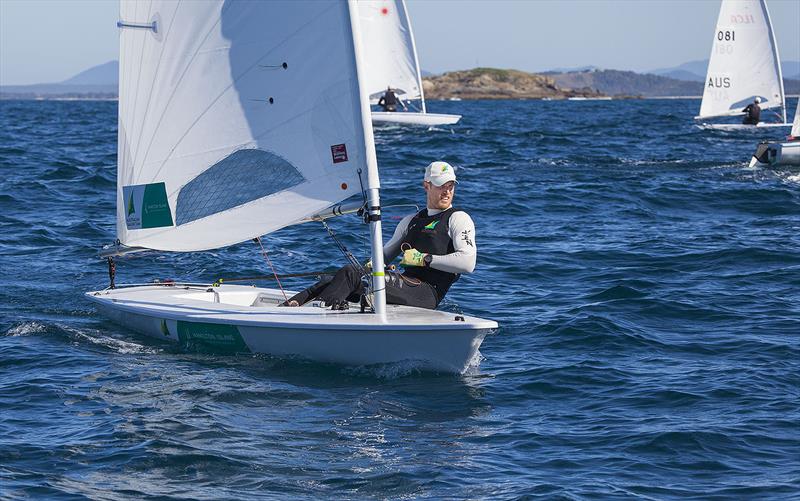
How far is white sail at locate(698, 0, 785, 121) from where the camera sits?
42.3m

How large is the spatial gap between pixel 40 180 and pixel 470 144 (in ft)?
51.5

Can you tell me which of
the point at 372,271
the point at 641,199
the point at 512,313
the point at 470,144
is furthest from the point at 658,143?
the point at 372,271

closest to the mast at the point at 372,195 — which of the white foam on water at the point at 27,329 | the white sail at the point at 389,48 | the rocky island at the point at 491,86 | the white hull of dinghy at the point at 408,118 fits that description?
the white foam on water at the point at 27,329

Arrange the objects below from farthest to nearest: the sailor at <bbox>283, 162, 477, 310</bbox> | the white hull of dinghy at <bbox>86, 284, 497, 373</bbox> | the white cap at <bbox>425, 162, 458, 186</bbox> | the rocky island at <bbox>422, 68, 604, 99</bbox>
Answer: the rocky island at <bbox>422, 68, 604, 99</bbox> → the white cap at <bbox>425, 162, 458, 186</bbox> → the sailor at <bbox>283, 162, 477, 310</bbox> → the white hull of dinghy at <bbox>86, 284, 497, 373</bbox>

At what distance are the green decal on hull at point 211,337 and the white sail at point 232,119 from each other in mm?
746

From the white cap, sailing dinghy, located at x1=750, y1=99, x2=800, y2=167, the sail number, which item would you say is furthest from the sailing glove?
the sail number

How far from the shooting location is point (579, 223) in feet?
57.3

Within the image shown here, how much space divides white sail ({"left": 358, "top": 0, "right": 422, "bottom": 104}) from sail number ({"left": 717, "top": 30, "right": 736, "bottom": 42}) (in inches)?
504

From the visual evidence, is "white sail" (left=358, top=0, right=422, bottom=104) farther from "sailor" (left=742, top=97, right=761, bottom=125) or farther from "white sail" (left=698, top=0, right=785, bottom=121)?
"sailor" (left=742, top=97, right=761, bottom=125)

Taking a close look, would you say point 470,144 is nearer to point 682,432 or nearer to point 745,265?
point 745,265

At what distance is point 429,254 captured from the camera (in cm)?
915

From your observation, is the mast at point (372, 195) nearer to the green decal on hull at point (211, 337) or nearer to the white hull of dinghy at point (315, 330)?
the white hull of dinghy at point (315, 330)

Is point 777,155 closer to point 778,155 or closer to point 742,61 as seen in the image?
point 778,155

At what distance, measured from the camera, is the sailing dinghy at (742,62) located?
42344 mm
